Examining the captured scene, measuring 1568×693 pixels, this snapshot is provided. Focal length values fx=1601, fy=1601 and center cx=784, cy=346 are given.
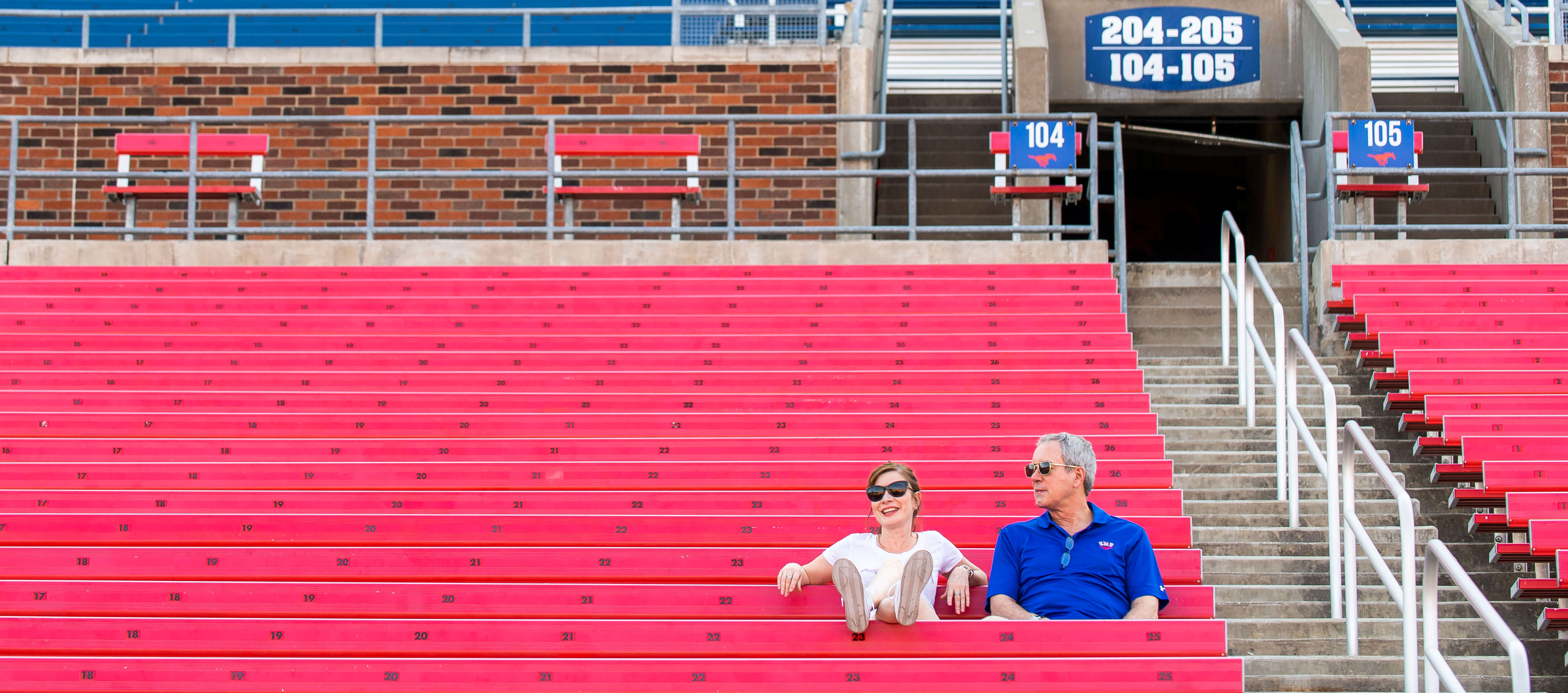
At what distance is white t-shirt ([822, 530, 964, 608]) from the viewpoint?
16.4ft

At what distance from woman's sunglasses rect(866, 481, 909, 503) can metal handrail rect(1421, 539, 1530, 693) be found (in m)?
1.61

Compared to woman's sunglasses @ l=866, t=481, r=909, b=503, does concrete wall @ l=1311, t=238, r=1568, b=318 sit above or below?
above

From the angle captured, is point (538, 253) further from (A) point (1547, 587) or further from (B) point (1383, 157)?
(A) point (1547, 587)

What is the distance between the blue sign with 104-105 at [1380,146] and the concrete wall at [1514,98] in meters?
3.15

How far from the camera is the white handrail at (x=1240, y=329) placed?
764 cm

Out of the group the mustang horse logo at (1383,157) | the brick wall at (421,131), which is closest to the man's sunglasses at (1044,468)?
the mustang horse logo at (1383,157)

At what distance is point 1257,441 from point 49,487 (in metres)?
5.27

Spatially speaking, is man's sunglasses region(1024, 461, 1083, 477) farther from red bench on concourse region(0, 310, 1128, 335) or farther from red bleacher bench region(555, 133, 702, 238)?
red bleacher bench region(555, 133, 702, 238)

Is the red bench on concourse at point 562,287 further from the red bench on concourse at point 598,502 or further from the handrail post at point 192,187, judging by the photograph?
the red bench on concourse at point 598,502

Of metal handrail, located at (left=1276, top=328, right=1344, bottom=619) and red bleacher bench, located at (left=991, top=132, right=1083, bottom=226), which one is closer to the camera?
metal handrail, located at (left=1276, top=328, right=1344, bottom=619)

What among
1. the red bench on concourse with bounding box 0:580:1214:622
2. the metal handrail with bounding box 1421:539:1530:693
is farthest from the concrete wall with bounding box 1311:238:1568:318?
the metal handrail with bounding box 1421:539:1530:693

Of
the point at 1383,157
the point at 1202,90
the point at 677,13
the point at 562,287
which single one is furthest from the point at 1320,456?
the point at 1202,90

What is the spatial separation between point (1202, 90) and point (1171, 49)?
46cm

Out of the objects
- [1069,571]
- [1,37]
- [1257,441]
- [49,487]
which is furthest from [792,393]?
[1,37]
